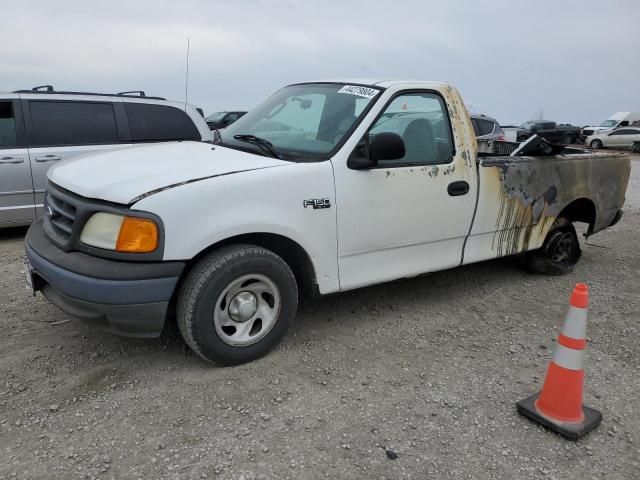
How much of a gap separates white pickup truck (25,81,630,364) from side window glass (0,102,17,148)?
300 centimetres

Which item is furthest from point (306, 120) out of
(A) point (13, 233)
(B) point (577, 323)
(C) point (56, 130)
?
(A) point (13, 233)

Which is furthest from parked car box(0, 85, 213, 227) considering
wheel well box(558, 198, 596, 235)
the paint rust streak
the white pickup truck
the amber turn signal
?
wheel well box(558, 198, 596, 235)

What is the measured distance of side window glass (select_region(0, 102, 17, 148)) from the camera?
5.99 m

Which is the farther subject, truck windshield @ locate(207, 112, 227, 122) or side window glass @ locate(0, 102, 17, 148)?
truck windshield @ locate(207, 112, 227, 122)

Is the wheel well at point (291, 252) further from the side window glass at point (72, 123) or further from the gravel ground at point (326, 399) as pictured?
the side window glass at point (72, 123)

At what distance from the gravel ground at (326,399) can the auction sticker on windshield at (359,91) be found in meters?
1.69

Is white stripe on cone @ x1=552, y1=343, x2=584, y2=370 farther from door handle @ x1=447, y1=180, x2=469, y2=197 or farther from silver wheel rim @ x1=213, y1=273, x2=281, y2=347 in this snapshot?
silver wheel rim @ x1=213, y1=273, x2=281, y2=347

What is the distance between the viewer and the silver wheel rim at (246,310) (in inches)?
124

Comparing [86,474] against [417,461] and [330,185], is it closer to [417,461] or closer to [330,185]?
[417,461]

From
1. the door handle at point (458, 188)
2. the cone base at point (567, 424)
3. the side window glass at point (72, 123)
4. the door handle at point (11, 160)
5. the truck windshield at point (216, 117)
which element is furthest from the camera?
the truck windshield at point (216, 117)

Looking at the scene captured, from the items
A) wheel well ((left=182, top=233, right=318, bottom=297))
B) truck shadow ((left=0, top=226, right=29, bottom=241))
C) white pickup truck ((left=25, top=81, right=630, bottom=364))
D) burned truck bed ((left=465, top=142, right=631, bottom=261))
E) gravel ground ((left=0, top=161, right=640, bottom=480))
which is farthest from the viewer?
truck shadow ((left=0, top=226, right=29, bottom=241))

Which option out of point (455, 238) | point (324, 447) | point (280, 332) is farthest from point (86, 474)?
point (455, 238)

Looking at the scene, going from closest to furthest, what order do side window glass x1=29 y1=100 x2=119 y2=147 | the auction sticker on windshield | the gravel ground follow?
the gravel ground
the auction sticker on windshield
side window glass x1=29 y1=100 x2=119 y2=147

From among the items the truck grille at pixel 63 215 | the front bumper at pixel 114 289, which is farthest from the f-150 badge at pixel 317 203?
the truck grille at pixel 63 215
